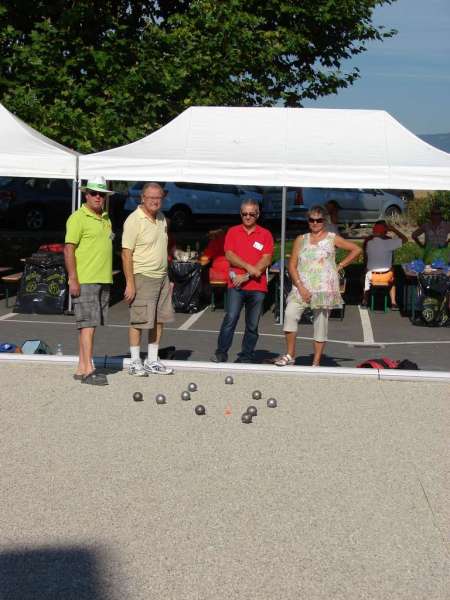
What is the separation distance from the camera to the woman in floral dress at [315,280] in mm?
10469

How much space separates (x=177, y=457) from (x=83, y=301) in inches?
104

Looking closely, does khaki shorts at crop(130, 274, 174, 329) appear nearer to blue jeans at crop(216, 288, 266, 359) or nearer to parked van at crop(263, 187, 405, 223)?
blue jeans at crop(216, 288, 266, 359)

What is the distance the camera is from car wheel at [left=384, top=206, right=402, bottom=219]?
3284cm

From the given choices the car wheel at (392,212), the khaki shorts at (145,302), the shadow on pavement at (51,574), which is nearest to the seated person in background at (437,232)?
the khaki shorts at (145,302)

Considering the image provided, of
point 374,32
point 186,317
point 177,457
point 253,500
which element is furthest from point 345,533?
point 374,32

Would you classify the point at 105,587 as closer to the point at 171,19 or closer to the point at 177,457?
the point at 177,457

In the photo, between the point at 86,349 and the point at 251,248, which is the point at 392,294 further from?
the point at 86,349

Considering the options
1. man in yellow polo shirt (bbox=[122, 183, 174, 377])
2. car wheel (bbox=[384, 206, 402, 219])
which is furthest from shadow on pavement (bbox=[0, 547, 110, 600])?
car wheel (bbox=[384, 206, 402, 219])

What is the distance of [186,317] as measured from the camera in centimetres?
1580

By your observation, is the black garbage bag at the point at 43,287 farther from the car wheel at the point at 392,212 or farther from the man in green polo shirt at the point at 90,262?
the car wheel at the point at 392,212

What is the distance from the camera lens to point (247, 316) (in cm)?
1105

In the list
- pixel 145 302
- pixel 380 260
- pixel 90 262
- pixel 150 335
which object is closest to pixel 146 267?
pixel 145 302

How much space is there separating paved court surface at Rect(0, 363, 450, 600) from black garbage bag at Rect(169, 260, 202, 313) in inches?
259

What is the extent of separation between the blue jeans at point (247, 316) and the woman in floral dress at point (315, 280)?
1.48 feet
